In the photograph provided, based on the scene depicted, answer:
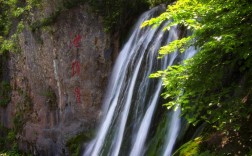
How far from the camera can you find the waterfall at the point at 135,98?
7.46m

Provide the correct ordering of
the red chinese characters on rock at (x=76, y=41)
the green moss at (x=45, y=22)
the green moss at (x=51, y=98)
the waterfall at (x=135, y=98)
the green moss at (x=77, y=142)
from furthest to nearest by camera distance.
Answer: the green moss at (x=51, y=98) → the green moss at (x=45, y=22) → the red chinese characters on rock at (x=76, y=41) → the green moss at (x=77, y=142) → the waterfall at (x=135, y=98)

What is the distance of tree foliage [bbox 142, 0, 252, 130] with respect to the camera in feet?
12.0

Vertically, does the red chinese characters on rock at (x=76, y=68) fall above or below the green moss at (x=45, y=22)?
below

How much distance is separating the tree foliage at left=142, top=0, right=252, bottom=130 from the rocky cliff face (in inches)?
253

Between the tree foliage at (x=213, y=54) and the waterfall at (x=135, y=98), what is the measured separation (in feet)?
7.96

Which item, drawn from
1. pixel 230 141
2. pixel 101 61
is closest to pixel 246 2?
pixel 230 141

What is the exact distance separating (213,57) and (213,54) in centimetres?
4

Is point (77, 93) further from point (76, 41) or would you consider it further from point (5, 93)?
point (5, 93)

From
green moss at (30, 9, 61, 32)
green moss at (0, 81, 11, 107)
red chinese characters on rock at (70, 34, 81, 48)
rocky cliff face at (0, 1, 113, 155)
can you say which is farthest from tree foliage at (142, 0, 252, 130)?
green moss at (0, 81, 11, 107)

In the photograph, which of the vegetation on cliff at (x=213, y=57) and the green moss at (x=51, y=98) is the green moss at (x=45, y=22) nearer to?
the green moss at (x=51, y=98)

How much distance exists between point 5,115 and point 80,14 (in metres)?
6.20

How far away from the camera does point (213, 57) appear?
13.1 feet

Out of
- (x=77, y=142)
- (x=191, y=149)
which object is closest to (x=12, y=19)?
(x=77, y=142)

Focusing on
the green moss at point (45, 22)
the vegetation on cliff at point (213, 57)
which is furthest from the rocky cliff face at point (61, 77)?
the vegetation on cliff at point (213, 57)
